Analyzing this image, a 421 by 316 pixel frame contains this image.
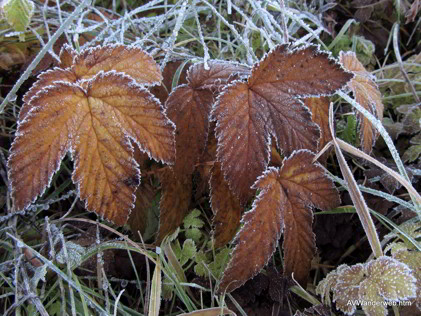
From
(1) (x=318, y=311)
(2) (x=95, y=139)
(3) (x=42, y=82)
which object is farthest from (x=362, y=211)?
→ (3) (x=42, y=82)

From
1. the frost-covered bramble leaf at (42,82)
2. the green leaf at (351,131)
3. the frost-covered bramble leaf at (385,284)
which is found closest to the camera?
the frost-covered bramble leaf at (385,284)

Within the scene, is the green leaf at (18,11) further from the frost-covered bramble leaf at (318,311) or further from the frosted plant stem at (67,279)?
the frost-covered bramble leaf at (318,311)

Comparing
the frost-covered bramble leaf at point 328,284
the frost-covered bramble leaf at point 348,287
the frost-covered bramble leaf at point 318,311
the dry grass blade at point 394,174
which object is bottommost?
the frost-covered bramble leaf at point 318,311

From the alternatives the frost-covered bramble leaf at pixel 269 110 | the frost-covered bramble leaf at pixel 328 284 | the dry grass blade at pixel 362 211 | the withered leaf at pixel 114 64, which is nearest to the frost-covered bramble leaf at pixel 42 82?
the withered leaf at pixel 114 64

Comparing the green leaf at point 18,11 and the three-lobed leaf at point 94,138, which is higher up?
the green leaf at point 18,11

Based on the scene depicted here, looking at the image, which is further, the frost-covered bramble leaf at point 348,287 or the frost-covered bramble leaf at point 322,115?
the frost-covered bramble leaf at point 322,115

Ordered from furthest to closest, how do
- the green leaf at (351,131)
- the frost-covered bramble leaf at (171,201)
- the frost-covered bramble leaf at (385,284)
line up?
the green leaf at (351,131) < the frost-covered bramble leaf at (171,201) < the frost-covered bramble leaf at (385,284)

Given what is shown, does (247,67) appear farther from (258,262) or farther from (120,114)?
(258,262)
